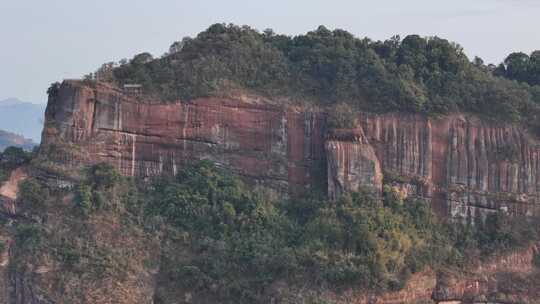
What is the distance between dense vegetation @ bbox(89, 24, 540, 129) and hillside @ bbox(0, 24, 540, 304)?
91 mm

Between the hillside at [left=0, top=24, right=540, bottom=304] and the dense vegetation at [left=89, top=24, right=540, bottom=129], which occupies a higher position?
the dense vegetation at [left=89, top=24, right=540, bottom=129]

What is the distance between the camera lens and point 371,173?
4006 cm

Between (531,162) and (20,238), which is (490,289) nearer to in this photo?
(531,162)

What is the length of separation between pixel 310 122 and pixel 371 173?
10.9ft

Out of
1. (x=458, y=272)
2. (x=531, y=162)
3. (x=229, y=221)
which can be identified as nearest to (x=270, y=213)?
(x=229, y=221)

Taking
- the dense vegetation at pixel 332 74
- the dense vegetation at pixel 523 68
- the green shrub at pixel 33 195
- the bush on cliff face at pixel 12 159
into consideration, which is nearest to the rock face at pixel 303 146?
the dense vegetation at pixel 332 74

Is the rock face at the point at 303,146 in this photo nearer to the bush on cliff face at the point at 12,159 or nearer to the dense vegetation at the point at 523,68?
the bush on cliff face at the point at 12,159

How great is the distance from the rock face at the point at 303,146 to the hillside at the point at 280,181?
2.4 inches

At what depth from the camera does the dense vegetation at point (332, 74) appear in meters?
40.8

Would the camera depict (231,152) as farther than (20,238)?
Yes

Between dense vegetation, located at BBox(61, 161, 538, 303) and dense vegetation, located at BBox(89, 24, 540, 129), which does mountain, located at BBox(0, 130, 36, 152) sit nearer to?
dense vegetation, located at BBox(89, 24, 540, 129)

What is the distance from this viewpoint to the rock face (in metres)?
38.9

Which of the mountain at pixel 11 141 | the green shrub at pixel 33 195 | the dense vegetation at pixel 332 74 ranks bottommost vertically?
the green shrub at pixel 33 195

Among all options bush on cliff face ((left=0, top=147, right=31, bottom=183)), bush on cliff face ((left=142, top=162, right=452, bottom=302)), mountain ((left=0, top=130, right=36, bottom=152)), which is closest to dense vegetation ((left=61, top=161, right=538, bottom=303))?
→ bush on cliff face ((left=142, top=162, right=452, bottom=302))
